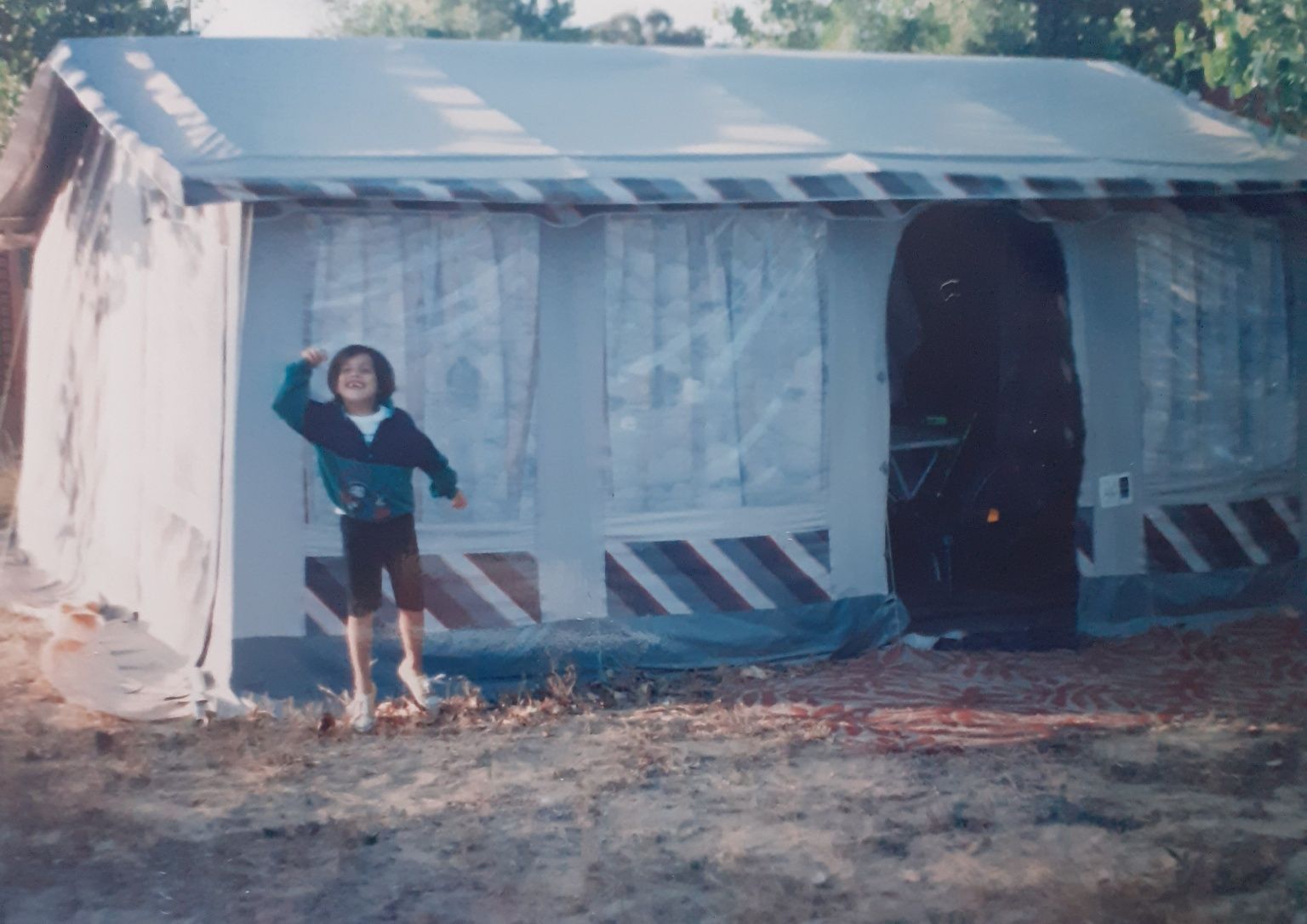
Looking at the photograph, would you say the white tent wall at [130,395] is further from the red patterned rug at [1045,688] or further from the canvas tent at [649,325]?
the red patterned rug at [1045,688]

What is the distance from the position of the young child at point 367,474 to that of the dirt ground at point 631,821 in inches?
16.5

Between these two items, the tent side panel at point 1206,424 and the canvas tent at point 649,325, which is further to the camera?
the tent side panel at point 1206,424

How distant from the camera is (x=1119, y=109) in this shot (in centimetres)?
755

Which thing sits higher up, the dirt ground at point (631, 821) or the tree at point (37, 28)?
the tree at point (37, 28)

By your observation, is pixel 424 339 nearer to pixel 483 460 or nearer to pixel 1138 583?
pixel 483 460

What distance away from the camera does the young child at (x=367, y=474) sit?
19.4ft

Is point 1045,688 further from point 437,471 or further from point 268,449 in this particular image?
point 268,449

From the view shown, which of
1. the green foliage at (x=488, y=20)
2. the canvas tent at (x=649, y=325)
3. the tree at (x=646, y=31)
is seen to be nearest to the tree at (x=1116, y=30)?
the canvas tent at (x=649, y=325)

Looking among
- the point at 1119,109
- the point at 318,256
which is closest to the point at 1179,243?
the point at 1119,109

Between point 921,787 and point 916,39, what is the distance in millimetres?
14739

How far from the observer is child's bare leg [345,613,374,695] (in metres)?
5.99

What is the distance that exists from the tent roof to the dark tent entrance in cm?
66

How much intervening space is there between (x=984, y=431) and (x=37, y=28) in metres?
10.7

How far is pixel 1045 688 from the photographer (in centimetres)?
649
